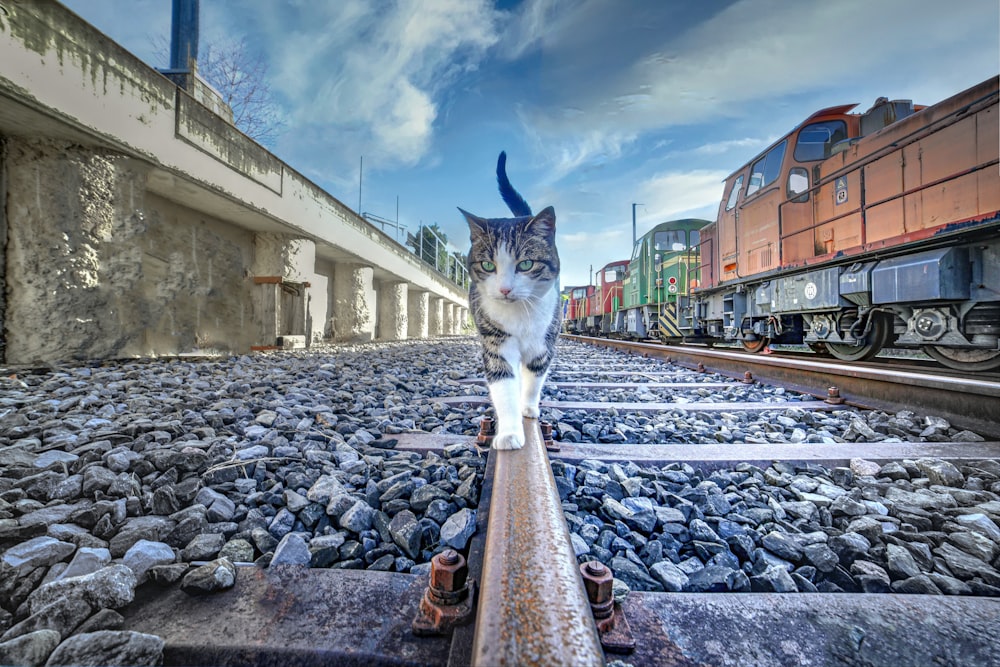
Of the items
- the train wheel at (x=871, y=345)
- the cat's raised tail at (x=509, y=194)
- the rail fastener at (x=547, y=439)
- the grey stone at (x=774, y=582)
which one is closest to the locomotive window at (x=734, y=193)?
the train wheel at (x=871, y=345)

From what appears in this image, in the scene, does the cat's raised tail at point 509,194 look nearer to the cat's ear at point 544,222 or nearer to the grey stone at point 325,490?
the cat's ear at point 544,222

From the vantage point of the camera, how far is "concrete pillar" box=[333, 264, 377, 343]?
10.5 meters

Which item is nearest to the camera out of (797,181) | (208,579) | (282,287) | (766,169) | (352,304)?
(208,579)

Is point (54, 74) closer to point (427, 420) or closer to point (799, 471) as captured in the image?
point (427, 420)

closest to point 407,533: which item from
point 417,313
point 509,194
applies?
point 509,194

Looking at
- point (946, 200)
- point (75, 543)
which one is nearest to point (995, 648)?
point (75, 543)

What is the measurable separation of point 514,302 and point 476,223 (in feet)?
1.58

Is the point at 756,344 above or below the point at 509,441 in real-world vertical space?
above

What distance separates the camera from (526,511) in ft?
3.08

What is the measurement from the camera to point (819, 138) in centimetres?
559

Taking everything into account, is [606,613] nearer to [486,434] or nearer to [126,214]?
[486,434]

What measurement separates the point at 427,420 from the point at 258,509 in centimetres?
118

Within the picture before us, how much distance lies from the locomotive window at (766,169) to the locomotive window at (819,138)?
0.76 ft

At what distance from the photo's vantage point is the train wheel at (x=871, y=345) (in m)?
4.63
